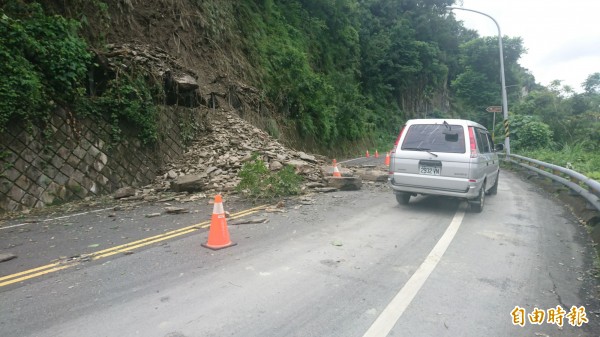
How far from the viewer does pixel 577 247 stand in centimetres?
577

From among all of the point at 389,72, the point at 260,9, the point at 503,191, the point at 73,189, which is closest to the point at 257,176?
the point at 73,189

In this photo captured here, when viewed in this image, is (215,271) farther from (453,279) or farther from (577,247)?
(577,247)

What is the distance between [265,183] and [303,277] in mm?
5195

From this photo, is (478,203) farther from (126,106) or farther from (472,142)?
(126,106)

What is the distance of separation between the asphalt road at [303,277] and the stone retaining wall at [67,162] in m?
1.86

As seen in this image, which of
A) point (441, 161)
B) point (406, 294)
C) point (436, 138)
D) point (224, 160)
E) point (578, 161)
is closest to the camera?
point (406, 294)

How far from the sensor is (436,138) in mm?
7980

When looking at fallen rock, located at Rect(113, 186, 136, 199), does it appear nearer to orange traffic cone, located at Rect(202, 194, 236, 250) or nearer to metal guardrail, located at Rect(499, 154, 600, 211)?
orange traffic cone, located at Rect(202, 194, 236, 250)

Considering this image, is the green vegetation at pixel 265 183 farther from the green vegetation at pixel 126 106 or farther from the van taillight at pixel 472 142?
the green vegetation at pixel 126 106

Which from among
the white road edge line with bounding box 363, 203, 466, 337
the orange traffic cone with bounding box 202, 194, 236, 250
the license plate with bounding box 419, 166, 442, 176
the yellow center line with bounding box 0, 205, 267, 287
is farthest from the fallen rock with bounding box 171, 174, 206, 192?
the white road edge line with bounding box 363, 203, 466, 337

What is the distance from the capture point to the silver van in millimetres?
7543

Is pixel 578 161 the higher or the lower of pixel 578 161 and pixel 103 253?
the lower

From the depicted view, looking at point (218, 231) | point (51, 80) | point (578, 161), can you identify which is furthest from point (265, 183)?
point (578, 161)

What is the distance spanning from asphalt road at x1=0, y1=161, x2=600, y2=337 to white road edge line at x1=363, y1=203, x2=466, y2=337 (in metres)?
0.02
